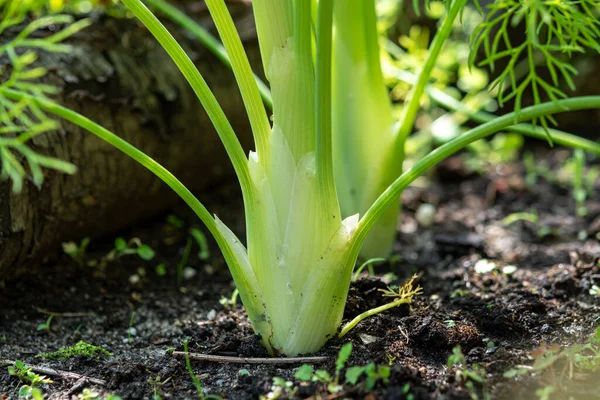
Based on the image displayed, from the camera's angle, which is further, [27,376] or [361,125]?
[361,125]

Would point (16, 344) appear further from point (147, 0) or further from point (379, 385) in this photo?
point (147, 0)

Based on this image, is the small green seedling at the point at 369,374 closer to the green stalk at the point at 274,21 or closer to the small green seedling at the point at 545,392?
the small green seedling at the point at 545,392

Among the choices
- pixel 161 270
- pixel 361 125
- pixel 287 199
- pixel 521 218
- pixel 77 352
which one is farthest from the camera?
pixel 521 218

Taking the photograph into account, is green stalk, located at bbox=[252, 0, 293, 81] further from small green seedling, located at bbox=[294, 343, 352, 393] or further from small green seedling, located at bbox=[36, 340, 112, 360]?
small green seedling, located at bbox=[36, 340, 112, 360]

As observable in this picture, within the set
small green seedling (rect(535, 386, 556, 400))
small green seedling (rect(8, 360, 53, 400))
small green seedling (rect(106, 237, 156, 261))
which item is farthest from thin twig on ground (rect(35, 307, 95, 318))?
small green seedling (rect(535, 386, 556, 400))

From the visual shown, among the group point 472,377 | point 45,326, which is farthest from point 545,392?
point 45,326

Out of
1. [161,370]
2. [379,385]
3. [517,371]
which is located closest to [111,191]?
[161,370]

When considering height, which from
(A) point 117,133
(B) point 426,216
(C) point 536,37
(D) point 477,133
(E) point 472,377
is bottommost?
(B) point 426,216

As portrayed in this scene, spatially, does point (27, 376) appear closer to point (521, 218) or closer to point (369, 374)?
point (369, 374)

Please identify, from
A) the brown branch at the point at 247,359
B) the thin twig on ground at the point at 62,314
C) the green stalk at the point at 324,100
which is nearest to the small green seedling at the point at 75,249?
the thin twig on ground at the point at 62,314
